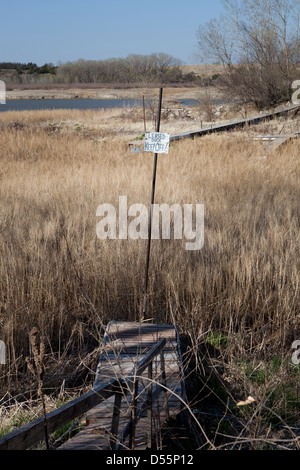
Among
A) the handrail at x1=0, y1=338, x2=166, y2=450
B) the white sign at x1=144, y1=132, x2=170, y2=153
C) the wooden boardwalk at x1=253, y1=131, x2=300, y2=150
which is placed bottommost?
the handrail at x1=0, y1=338, x2=166, y2=450

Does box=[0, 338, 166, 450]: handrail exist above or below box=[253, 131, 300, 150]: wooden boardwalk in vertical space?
below

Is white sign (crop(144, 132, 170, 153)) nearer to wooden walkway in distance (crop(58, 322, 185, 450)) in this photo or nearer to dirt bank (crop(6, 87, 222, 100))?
wooden walkway in distance (crop(58, 322, 185, 450))

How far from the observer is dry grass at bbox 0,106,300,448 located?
3.25 meters

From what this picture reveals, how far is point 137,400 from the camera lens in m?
2.29

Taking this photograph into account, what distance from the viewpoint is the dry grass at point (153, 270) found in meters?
3.25

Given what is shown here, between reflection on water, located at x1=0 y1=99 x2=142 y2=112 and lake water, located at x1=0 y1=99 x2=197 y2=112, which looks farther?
reflection on water, located at x1=0 y1=99 x2=142 y2=112

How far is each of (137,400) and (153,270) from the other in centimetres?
161

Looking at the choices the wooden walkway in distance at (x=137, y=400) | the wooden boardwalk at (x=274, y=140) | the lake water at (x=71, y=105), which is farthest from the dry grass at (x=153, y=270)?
the lake water at (x=71, y=105)

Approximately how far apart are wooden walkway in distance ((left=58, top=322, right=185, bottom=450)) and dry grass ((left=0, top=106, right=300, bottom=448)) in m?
0.22

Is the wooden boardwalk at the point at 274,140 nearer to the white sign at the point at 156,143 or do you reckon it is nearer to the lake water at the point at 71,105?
the white sign at the point at 156,143

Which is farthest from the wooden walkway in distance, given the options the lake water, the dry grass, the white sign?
the lake water

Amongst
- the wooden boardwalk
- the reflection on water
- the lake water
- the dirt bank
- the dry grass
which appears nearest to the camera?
the dry grass

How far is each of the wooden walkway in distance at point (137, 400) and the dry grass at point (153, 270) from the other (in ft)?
0.73
